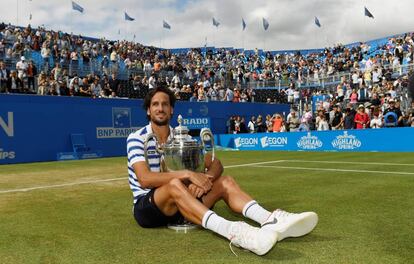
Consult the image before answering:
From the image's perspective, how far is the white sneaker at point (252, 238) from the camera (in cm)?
335

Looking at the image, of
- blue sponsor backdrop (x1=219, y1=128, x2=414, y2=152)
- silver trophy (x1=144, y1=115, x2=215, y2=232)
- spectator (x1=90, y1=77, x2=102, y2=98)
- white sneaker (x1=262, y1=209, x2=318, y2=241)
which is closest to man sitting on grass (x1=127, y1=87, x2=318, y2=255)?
white sneaker (x1=262, y1=209, x2=318, y2=241)

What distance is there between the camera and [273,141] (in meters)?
22.3

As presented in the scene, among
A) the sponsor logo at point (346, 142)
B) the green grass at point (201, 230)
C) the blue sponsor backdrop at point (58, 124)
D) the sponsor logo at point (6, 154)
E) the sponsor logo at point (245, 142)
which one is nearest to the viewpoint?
the green grass at point (201, 230)

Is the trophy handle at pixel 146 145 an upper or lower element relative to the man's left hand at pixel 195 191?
upper

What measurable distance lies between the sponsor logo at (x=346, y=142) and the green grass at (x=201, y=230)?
1036 centimetres

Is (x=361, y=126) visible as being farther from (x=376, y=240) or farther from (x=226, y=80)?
(x=376, y=240)

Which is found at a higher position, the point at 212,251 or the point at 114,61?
the point at 114,61

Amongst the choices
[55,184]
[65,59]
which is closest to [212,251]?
[55,184]

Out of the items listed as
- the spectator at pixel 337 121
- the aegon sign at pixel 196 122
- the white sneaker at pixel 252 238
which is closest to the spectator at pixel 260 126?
the aegon sign at pixel 196 122

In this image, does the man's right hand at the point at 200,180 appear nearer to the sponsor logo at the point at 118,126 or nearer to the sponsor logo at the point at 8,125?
the sponsor logo at the point at 8,125

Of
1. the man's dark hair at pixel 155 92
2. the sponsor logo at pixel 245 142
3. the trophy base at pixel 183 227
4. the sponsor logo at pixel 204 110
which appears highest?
the sponsor logo at pixel 204 110

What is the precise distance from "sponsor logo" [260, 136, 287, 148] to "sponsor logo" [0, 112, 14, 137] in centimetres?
1227

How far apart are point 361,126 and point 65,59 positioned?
613 inches

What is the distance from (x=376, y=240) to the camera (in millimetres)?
3941
